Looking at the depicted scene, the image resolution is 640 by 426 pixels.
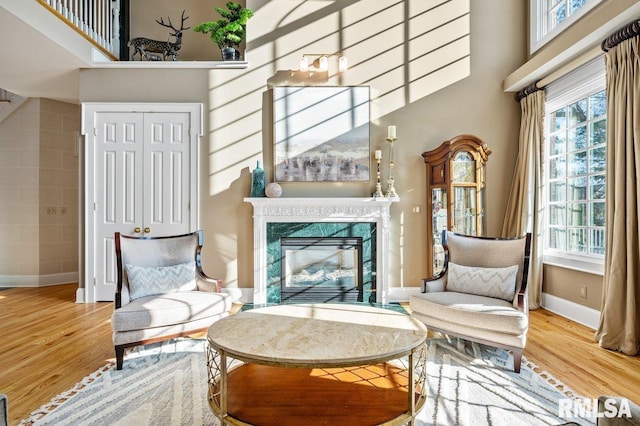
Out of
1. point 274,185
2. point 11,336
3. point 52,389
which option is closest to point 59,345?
point 11,336

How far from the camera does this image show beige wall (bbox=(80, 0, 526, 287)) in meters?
4.82

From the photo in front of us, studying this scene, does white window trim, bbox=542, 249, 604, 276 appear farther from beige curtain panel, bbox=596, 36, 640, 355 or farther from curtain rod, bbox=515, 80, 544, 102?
curtain rod, bbox=515, 80, 544, 102

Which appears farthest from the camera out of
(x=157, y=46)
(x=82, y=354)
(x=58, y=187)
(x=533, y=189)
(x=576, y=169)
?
(x=58, y=187)

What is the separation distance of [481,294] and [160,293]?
2539mm

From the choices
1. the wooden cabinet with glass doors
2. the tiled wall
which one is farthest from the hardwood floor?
the tiled wall

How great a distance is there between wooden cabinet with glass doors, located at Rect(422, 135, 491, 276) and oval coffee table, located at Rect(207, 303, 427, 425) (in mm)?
2400

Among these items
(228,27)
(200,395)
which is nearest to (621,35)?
(228,27)

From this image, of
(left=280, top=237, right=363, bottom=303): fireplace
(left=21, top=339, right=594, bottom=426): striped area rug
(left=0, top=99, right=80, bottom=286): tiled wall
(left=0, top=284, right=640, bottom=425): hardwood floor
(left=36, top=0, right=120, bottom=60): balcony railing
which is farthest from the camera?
(left=0, top=99, right=80, bottom=286): tiled wall

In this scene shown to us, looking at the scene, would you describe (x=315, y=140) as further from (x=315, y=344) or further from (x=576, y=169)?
(x=315, y=344)

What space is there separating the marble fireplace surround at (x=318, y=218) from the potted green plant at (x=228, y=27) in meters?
1.88

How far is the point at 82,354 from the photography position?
3.02m

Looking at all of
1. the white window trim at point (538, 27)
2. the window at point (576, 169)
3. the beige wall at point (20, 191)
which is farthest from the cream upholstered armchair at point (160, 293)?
the white window trim at point (538, 27)

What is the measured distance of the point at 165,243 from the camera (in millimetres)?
3463

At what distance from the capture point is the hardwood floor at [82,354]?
243 centimetres
